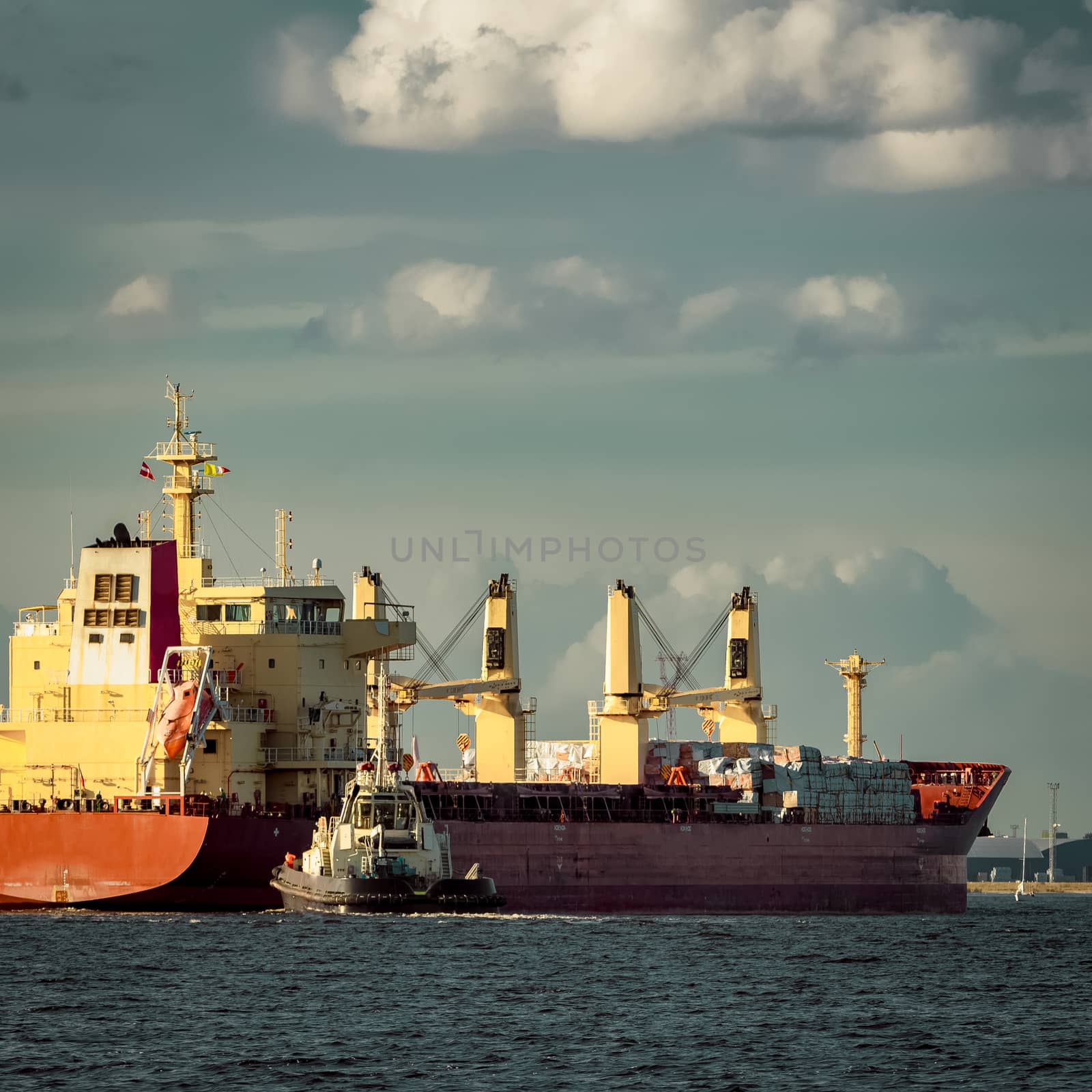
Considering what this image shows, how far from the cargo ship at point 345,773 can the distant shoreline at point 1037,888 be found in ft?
322

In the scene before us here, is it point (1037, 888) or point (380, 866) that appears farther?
point (1037, 888)

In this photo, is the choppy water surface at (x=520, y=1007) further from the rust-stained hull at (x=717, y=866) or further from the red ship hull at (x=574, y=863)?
the rust-stained hull at (x=717, y=866)

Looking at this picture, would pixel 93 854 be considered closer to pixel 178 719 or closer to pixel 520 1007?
pixel 178 719

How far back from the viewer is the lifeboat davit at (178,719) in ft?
205

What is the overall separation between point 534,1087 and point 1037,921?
5298 cm

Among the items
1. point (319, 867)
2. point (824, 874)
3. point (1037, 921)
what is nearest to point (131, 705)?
point (319, 867)

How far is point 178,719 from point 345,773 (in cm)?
660

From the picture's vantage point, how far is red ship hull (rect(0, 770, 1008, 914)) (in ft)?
203

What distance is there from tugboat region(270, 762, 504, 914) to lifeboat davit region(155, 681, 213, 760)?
480cm

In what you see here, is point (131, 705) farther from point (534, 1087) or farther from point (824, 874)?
point (534, 1087)

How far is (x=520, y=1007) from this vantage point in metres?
45.1

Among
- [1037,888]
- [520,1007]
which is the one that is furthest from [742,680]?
[1037,888]

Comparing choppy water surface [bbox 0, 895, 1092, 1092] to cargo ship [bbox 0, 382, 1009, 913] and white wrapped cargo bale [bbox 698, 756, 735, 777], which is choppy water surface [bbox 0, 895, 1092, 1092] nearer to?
cargo ship [bbox 0, 382, 1009, 913]

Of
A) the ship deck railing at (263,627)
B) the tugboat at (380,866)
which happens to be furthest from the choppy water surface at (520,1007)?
the ship deck railing at (263,627)
